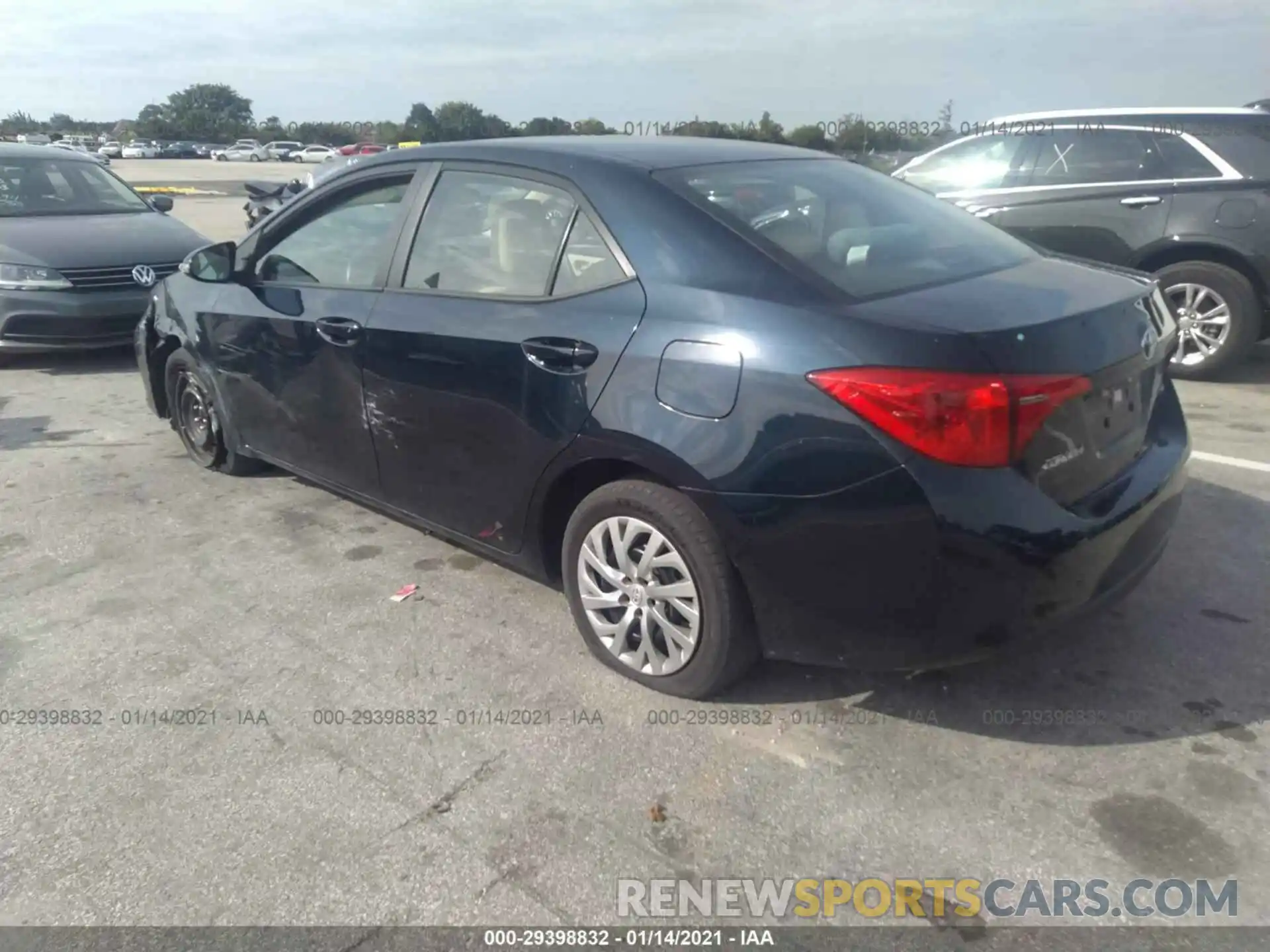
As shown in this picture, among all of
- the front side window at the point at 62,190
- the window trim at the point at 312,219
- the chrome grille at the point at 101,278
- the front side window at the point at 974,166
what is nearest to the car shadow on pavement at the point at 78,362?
the chrome grille at the point at 101,278

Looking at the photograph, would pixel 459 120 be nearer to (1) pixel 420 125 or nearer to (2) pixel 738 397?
(1) pixel 420 125

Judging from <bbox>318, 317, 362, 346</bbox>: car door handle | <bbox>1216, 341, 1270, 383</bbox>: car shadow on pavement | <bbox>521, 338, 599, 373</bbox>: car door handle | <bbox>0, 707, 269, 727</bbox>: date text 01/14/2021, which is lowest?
<bbox>0, 707, 269, 727</bbox>: date text 01/14/2021

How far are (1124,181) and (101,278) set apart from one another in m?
Result: 7.29

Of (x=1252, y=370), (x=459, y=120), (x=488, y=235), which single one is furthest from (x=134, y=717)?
(x=459, y=120)

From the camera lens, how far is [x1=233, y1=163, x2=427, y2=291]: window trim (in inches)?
154

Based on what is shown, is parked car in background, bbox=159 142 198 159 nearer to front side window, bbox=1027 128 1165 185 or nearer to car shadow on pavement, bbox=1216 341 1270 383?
front side window, bbox=1027 128 1165 185

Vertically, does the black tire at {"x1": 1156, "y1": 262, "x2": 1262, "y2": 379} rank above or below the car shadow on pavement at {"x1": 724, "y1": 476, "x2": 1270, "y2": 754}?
above

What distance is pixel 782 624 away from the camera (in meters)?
2.91

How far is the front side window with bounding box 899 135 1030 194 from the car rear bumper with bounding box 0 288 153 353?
579 centimetres

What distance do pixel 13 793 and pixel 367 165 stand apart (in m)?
2.54

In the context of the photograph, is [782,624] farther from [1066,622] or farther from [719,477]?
[1066,622]

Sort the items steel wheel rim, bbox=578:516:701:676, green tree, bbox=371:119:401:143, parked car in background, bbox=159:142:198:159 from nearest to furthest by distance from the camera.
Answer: steel wheel rim, bbox=578:516:701:676 → green tree, bbox=371:119:401:143 → parked car in background, bbox=159:142:198:159

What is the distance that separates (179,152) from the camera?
69062 mm

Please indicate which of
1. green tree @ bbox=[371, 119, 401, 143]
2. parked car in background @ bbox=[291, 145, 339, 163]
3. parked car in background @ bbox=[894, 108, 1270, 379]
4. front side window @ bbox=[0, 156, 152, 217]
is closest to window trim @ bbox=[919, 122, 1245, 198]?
parked car in background @ bbox=[894, 108, 1270, 379]
